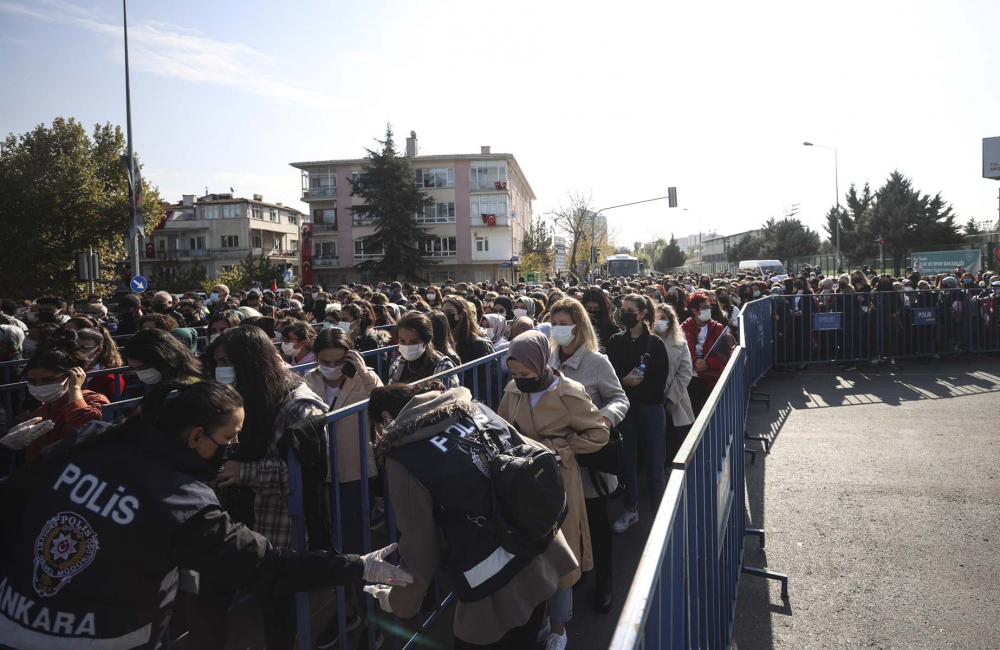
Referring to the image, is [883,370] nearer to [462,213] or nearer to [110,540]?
[110,540]

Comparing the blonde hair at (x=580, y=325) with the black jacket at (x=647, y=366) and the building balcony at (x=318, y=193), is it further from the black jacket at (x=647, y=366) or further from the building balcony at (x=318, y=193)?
the building balcony at (x=318, y=193)

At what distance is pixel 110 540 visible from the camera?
1906 millimetres

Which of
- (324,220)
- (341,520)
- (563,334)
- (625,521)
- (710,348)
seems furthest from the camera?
(324,220)

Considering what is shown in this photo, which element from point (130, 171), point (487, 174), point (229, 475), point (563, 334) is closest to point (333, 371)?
point (229, 475)

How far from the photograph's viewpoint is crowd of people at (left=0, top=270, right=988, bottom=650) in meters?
1.94

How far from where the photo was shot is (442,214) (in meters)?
58.3

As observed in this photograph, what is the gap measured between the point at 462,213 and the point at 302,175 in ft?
49.5

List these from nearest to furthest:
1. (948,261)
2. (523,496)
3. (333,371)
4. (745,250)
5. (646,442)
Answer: (523,496)
(333,371)
(646,442)
(948,261)
(745,250)

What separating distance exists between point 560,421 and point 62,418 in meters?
2.95

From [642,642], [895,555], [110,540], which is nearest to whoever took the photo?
[642,642]

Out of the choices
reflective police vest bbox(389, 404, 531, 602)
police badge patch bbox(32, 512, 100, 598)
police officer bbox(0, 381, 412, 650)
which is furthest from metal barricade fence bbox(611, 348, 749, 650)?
police badge patch bbox(32, 512, 100, 598)

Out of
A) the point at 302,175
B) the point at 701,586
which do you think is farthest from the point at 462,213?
the point at 701,586

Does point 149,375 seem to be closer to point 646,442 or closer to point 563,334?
point 563,334

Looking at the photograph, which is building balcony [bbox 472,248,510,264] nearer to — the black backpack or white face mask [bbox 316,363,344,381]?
white face mask [bbox 316,363,344,381]
